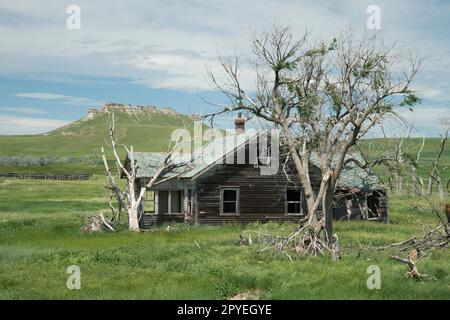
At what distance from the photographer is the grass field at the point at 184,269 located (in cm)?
1180

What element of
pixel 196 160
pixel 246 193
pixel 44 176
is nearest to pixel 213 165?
pixel 246 193

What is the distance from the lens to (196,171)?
29562mm

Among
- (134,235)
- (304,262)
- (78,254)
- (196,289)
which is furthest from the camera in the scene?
(134,235)

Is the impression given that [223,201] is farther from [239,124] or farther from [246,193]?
[239,124]

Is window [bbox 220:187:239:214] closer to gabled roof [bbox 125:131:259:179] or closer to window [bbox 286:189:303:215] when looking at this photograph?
gabled roof [bbox 125:131:259:179]

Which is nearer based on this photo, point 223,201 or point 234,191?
point 223,201

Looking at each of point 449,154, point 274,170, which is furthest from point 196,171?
point 449,154

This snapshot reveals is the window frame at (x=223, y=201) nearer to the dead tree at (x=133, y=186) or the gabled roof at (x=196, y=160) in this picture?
the gabled roof at (x=196, y=160)

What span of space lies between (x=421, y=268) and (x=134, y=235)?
13.2 meters

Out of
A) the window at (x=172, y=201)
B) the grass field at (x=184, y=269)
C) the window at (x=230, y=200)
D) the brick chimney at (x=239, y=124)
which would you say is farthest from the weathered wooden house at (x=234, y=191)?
the grass field at (x=184, y=269)

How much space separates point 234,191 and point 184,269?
15344 mm

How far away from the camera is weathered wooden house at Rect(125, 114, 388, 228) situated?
29.2m

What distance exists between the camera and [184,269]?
15.1 meters
